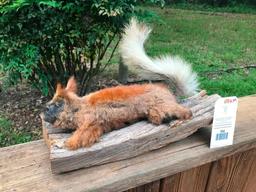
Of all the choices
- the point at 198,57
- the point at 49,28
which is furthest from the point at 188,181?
the point at 198,57

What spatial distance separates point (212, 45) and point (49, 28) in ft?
10.7

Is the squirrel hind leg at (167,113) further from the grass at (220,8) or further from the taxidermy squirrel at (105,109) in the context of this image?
the grass at (220,8)

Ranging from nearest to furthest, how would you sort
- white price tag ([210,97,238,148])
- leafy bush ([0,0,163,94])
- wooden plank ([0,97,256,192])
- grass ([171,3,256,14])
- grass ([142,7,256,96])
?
wooden plank ([0,97,256,192])
white price tag ([210,97,238,148])
leafy bush ([0,0,163,94])
grass ([142,7,256,96])
grass ([171,3,256,14])

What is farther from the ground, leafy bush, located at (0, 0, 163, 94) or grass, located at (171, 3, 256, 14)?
leafy bush, located at (0, 0, 163, 94)

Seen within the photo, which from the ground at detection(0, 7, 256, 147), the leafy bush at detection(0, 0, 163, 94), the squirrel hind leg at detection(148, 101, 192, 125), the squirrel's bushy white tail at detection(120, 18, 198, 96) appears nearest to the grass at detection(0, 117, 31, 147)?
the ground at detection(0, 7, 256, 147)

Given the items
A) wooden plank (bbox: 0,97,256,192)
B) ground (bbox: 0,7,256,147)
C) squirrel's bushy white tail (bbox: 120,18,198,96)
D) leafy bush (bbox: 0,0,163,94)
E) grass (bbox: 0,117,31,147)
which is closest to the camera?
wooden plank (bbox: 0,97,256,192)

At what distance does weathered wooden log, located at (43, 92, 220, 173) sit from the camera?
2.49 feet

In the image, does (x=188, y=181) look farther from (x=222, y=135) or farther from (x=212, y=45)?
(x=212, y=45)

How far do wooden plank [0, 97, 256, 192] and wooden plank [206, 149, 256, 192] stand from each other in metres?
0.08

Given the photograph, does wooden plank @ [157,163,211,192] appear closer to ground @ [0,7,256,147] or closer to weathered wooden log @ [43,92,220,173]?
weathered wooden log @ [43,92,220,173]

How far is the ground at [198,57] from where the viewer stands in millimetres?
2600

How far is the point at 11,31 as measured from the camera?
7.26 ft

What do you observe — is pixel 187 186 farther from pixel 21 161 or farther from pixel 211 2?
pixel 211 2

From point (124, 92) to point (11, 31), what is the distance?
1.59m
